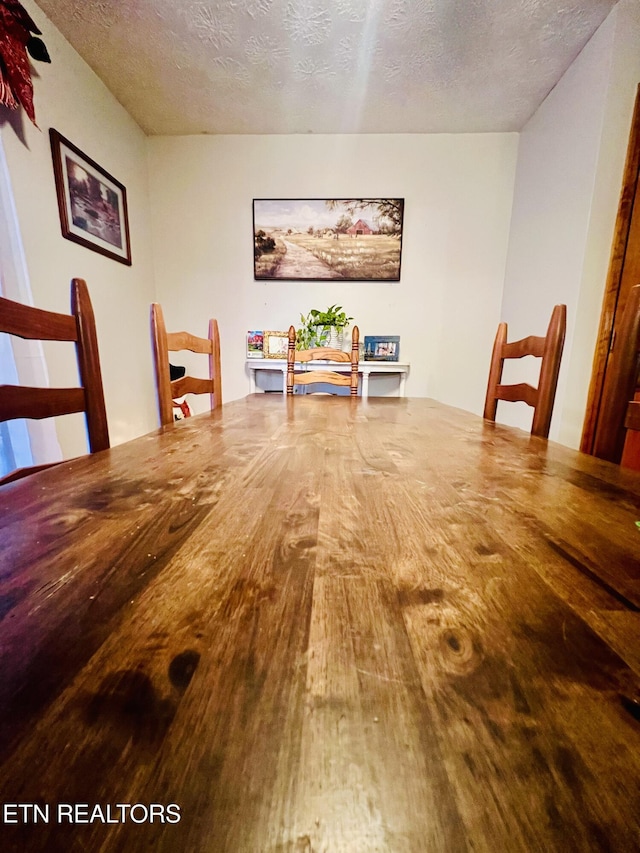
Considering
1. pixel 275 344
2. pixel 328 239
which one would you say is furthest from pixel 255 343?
pixel 328 239

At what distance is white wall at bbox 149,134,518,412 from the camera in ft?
8.41

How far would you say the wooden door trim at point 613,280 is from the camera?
1.64 meters

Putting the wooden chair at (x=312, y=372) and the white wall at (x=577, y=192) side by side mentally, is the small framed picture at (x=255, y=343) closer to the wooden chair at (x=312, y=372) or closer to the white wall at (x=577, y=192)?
the wooden chair at (x=312, y=372)

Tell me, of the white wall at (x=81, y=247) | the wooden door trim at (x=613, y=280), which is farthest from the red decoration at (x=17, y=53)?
the wooden door trim at (x=613, y=280)

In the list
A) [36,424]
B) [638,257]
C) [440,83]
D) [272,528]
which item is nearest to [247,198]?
[440,83]

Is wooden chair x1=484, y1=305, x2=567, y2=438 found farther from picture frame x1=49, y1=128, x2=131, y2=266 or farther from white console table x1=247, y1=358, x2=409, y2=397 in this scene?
picture frame x1=49, y1=128, x2=131, y2=266

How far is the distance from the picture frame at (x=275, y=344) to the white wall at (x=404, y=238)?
0.22 metres

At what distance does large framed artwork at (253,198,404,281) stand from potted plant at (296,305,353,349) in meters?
0.30

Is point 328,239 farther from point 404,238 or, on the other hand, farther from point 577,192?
point 577,192

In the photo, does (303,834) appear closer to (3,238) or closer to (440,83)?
(3,238)

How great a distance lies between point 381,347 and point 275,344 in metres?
0.84

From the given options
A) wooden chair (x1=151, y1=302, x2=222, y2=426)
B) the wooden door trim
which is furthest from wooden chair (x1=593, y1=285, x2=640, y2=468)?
the wooden door trim

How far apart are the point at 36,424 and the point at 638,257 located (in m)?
3.06

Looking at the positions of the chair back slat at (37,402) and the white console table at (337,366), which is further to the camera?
the white console table at (337,366)
